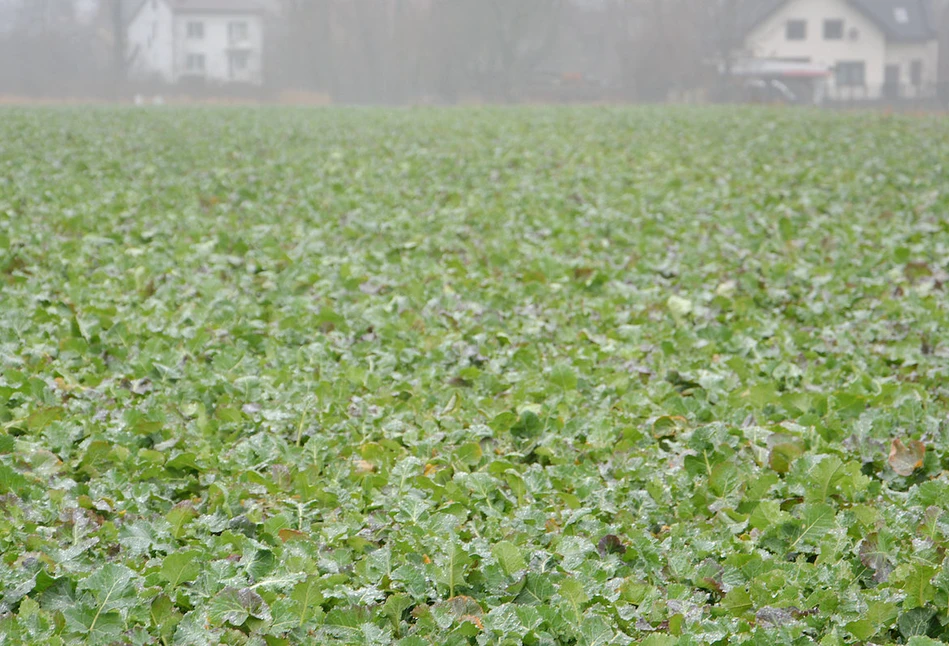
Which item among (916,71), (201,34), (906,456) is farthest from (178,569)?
(201,34)

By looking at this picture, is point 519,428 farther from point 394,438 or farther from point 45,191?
point 45,191

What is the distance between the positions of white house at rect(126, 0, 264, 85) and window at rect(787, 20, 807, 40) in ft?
114

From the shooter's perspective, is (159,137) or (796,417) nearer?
(796,417)

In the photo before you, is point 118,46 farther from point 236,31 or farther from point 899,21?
point 899,21

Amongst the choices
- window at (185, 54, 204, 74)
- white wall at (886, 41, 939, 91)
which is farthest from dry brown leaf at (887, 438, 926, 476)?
window at (185, 54, 204, 74)

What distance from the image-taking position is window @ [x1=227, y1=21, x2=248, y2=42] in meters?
71.1

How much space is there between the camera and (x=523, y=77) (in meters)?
50.0

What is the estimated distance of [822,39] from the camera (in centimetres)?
5631

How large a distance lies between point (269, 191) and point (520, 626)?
8.31m

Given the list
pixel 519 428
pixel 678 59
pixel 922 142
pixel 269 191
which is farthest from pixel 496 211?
pixel 678 59

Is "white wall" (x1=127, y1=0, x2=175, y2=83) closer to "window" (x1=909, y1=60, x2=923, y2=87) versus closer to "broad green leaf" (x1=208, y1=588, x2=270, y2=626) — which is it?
"window" (x1=909, y1=60, x2=923, y2=87)

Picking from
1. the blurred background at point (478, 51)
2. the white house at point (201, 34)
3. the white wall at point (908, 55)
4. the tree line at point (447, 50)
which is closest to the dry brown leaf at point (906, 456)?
the blurred background at point (478, 51)

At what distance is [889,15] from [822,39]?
21.9 feet

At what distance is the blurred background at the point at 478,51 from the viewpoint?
45719 mm
